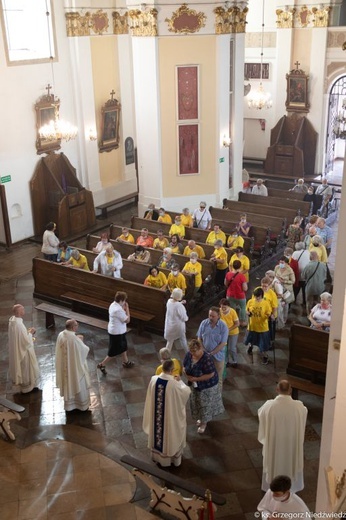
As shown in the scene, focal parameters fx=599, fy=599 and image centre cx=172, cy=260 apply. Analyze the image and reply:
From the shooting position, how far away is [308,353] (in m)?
9.02

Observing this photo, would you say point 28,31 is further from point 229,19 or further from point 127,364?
point 127,364

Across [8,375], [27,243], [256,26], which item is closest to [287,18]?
[256,26]

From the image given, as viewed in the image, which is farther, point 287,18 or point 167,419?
point 287,18

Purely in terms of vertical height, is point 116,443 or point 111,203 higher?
point 111,203

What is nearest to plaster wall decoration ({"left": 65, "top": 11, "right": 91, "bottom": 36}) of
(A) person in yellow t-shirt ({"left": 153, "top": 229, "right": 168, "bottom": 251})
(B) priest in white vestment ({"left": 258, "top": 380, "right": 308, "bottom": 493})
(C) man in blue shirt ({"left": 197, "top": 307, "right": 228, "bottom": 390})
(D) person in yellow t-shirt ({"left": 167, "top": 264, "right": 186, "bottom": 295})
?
(A) person in yellow t-shirt ({"left": 153, "top": 229, "right": 168, "bottom": 251})

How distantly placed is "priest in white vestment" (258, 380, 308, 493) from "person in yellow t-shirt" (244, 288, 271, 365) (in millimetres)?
2842

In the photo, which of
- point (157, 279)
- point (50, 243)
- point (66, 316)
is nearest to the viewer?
point (66, 316)

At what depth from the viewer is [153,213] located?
15.5m

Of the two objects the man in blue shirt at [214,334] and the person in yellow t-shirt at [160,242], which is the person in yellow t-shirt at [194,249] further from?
the man in blue shirt at [214,334]

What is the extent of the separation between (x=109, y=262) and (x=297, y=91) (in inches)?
501

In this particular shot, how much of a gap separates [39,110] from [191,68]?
424cm

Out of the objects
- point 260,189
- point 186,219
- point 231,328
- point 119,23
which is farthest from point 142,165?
point 231,328

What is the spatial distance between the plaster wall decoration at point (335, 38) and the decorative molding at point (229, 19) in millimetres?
5317

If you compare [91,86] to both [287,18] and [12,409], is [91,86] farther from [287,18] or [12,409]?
[12,409]
